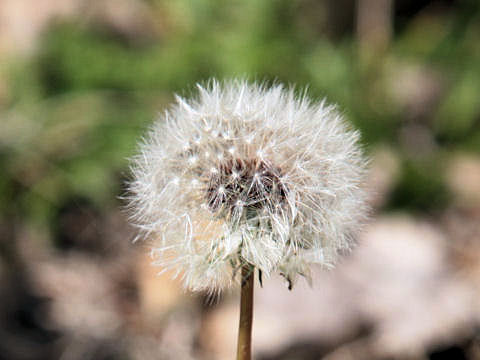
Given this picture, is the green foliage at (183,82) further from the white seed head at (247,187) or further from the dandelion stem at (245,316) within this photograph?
the dandelion stem at (245,316)

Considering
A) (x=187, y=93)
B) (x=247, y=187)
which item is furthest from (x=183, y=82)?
(x=247, y=187)

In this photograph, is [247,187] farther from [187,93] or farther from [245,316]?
[187,93]

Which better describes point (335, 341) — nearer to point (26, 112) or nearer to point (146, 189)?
point (146, 189)

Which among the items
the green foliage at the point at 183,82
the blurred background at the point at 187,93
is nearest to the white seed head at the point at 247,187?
the blurred background at the point at 187,93

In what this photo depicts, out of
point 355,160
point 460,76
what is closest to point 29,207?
point 355,160

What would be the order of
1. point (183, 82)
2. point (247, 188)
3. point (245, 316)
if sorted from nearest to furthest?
point (245, 316) → point (247, 188) → point (183, 82)

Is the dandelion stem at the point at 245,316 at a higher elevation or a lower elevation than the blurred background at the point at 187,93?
lower
